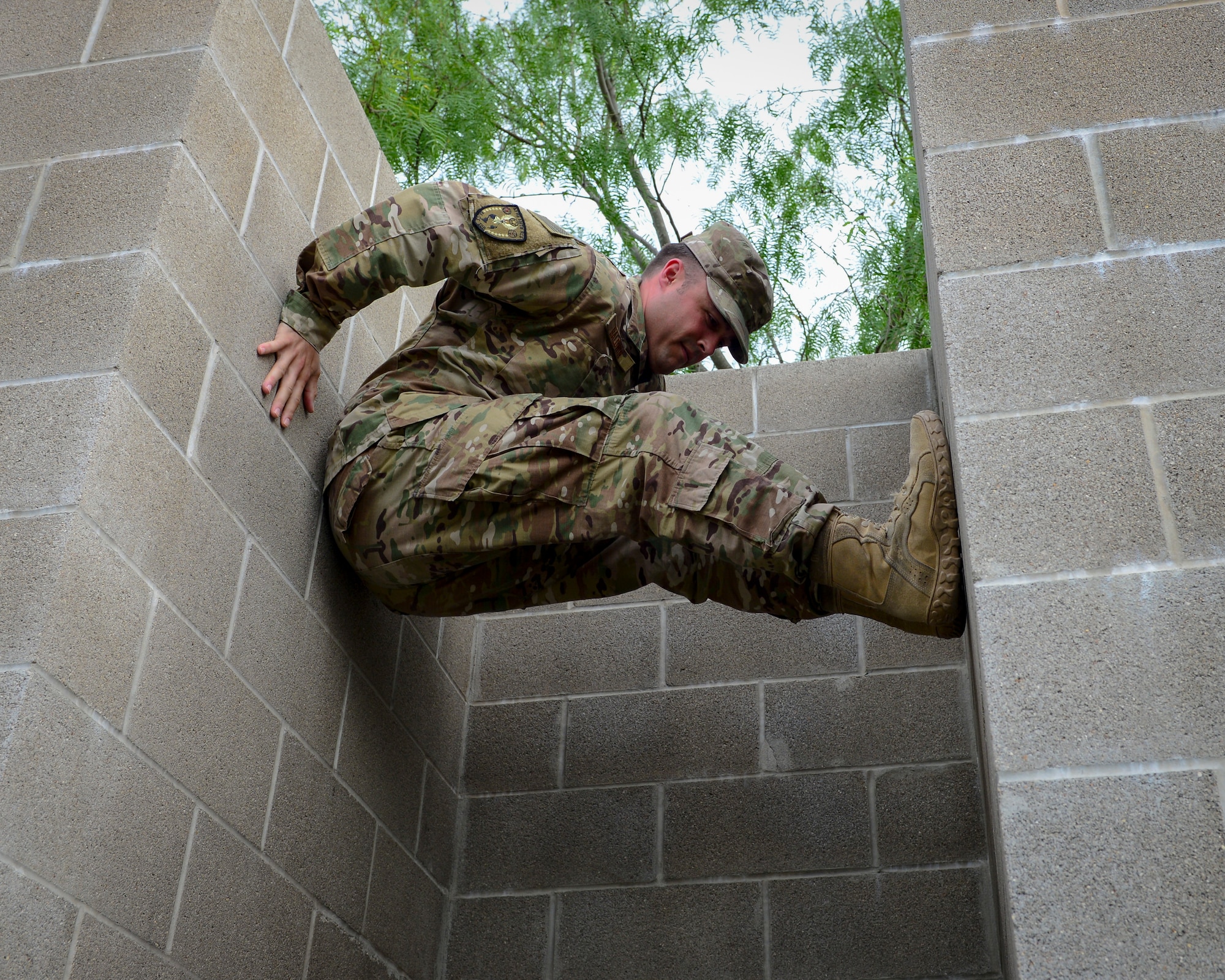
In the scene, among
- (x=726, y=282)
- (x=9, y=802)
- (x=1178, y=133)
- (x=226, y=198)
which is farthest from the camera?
(x=726, y=282)

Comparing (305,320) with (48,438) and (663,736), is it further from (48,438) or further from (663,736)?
(663,736)

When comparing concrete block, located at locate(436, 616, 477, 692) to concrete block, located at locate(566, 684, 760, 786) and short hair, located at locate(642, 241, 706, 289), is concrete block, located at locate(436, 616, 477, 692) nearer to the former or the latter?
concrete block, located at locate(566, 684, 760, 786)

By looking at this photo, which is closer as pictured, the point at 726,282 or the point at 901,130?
the point at 726,282

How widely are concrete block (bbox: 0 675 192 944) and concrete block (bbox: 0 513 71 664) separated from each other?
0.24 ft

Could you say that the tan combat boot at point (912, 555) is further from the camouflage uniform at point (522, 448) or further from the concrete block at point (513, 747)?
the concrete block at point (513, 747)

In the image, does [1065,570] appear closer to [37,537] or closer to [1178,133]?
[1178,133]

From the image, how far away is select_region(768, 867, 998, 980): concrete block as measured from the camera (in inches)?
107

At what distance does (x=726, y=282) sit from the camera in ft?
9.38

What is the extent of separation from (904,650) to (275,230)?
1708 mm

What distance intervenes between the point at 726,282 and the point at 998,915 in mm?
1424

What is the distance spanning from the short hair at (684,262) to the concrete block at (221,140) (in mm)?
868

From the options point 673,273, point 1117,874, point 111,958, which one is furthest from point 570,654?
point 1117,874

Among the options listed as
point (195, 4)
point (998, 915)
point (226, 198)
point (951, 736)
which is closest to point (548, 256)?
point (226, 198)

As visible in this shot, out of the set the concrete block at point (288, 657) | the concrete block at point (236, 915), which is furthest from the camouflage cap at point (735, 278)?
the concrete block at point (236, 915)
